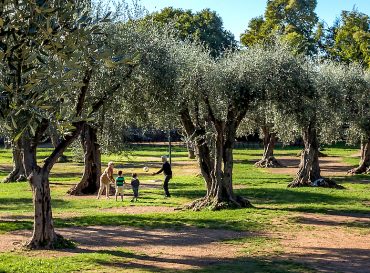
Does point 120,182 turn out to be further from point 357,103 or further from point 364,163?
point 364,163

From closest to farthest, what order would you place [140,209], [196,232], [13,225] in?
[196,232] → [13,225] → [140,209]

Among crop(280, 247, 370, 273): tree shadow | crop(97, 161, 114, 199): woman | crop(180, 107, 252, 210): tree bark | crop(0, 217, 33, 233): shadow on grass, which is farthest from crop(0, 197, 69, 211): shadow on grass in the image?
crop(280, 247, 370, 273): tree shadow

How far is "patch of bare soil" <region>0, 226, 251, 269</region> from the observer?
14516mm

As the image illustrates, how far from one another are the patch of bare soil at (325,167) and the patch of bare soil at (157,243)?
24.7 meters

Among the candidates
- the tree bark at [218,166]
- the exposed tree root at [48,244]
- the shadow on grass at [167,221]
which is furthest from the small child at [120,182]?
the exposed tree root at [48,244]

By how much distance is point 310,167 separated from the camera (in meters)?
33.1

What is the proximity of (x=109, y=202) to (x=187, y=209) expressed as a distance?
4.46 m

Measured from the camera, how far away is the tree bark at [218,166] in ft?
75.8

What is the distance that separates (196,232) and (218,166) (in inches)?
206

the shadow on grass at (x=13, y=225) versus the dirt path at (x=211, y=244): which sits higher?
the shadow on grass at (x=13, y=225)

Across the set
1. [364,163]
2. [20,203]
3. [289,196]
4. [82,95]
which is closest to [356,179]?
[364,163]

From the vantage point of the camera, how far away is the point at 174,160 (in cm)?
5428

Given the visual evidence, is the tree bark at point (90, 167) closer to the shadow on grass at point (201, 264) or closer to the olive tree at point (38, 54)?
the shadow on grass at point (201, 264)

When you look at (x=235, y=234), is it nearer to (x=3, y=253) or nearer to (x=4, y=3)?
(x=3, y=253)
